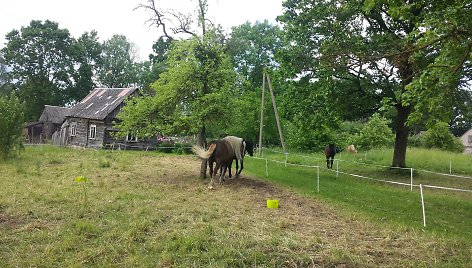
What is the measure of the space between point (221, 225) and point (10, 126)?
54.4ft

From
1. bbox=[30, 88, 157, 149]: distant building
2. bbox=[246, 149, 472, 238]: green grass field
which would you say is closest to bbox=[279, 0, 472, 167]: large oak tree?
bbox=[246, 149, 472, 238]: green grass field

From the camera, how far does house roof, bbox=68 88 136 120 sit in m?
35.7

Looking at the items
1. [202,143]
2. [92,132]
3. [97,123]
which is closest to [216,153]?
[202,143]

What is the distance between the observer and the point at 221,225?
722 centimetres

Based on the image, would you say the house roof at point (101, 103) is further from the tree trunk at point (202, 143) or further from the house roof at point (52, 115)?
the tree trunk at point (202, 143)

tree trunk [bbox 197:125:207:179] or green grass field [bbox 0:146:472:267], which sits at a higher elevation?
tree trunk [bbox 197:125:207:179]

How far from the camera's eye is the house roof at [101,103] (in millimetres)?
35719

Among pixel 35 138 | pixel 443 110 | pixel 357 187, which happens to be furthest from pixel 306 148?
pixel 35 138

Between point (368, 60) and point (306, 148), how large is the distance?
27.5 m

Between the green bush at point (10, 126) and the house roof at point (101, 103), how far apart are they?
1443 centimetres

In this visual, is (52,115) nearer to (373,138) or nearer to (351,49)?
(373,138)

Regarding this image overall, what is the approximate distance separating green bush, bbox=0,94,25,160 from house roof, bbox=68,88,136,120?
14.4 m

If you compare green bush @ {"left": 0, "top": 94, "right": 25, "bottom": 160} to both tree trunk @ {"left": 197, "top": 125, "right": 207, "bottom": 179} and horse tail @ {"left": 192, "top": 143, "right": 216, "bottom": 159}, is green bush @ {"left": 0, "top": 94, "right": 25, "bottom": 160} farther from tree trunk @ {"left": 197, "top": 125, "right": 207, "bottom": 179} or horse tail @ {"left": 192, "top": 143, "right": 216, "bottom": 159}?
horse tail @ {"left": 192, "top": 143, "right": 216, "bottom": 159}

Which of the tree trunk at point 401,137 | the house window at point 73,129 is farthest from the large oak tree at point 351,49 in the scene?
the house window at point 73,129
